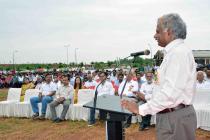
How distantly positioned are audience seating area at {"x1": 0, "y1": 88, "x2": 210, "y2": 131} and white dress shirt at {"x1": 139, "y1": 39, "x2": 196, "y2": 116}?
17.7ft

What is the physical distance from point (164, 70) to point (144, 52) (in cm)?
74

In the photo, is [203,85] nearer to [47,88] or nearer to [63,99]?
[63,99]

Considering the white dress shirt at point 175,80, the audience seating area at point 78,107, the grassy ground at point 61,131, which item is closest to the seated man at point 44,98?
the audience seating area at point 78,107

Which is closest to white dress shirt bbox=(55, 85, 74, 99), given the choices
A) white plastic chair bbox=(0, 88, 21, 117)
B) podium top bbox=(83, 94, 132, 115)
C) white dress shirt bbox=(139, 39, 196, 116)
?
white plastic chair bbox=(0, 88, 21, 117)

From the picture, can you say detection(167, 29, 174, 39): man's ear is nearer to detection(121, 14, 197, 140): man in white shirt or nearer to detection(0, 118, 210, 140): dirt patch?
detection(121, 14, 197, 140): man in white shirt

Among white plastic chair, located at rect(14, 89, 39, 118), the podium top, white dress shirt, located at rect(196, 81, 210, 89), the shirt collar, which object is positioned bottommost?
white plastic chair, located at rect(14, 89, 39, 118)

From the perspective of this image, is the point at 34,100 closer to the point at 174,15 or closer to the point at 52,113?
the point at 52,113

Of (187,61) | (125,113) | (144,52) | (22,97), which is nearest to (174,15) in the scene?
(187,61)

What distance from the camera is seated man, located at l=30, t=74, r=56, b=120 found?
34.9ft

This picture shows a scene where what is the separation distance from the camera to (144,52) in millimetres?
3211

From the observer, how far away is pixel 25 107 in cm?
1123

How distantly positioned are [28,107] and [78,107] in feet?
6.55

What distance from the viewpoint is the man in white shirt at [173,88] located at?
95.1 inches

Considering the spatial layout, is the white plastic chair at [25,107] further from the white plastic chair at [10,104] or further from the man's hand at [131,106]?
the man's hand at [131,106]
